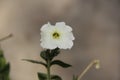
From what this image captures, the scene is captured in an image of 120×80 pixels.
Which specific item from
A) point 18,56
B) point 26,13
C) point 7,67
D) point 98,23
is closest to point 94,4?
point 98,23

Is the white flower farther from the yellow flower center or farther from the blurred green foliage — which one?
the blurred green foliage

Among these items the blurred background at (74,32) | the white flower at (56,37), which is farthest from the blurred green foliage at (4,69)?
the blurred background at (74,32)

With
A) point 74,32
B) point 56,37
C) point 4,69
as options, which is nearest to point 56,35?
point 56,37

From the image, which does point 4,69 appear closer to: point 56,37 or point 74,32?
point 56,37

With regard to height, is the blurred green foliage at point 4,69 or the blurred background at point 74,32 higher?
the blurred background at point 74,32

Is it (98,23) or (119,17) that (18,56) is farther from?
(119,17)

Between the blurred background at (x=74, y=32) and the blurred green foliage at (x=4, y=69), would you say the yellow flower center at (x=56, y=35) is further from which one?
the blurred background at (x=74, y=32)
